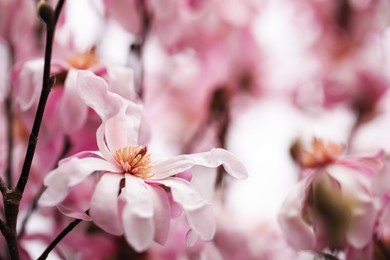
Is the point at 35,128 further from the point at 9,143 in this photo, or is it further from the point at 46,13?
the point at 9,143

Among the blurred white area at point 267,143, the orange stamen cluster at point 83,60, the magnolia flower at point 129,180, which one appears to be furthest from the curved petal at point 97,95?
the blurred white area at point 267,143

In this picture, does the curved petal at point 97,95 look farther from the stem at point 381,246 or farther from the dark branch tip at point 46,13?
the stem at point 381,246

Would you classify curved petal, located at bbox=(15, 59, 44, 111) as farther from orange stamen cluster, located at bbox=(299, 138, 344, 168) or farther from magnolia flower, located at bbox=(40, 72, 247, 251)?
orange stamen cluster, located at bbox=(299, 138, 344, 168)

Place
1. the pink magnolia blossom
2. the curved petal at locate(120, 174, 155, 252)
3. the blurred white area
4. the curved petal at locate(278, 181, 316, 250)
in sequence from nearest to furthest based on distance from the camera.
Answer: the curved petal at locate(120, 174, 155, 252)
the curved petal at locate(278, 181, 316, 250)
the pink magnolia blossom
the blurred white area

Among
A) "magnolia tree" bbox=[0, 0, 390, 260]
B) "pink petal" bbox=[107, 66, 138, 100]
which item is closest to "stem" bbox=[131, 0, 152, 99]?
"magnolia tree" bbox=[0, 0, 390, 260]

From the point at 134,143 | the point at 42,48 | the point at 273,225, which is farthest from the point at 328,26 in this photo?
the point at 134,143

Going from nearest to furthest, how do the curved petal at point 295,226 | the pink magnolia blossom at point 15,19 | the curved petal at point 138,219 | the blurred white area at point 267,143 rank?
the curved petal at point 138,219
the curved petal at point 295,226
the pink magnolia blossom at point 15,19
the blurred white area at point 267,143
